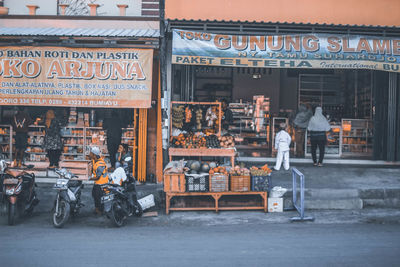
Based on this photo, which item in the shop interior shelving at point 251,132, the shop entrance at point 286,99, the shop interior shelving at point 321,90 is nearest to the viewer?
the shop entrance at point 286,99

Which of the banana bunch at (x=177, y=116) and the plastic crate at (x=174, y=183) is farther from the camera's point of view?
the banana bunch at (x=177, y=116)

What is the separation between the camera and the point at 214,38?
10.3m

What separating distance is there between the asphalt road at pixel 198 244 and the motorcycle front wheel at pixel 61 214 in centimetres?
15

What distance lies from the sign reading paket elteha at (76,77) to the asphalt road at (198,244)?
11.4 feet

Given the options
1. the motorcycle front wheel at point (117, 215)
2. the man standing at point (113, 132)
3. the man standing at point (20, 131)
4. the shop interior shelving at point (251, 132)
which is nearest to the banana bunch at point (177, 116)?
the man standing at point (113, 132)

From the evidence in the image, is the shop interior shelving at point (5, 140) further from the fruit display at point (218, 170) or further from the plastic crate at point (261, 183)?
the plastic crate at point (261, 183)

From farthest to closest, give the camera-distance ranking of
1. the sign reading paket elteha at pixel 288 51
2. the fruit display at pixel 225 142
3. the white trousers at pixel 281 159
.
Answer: the white trousers at pixel 281 159, the fruit display at pixel 225 142, the sign reading paket elteha at pixel 288 51

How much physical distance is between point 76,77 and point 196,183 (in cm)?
440

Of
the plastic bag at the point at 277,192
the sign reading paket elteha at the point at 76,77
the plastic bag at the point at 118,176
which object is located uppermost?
the sign reading paket elteha at the point at 76,77

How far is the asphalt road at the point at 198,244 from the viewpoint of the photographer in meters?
5.88

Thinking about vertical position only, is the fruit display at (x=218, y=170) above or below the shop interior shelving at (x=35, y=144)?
below

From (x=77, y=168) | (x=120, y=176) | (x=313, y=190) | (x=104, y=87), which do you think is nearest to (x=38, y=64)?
(x=104, y=87)

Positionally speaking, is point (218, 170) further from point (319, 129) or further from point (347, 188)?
point (319, 129)

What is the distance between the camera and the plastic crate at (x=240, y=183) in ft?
30.0
